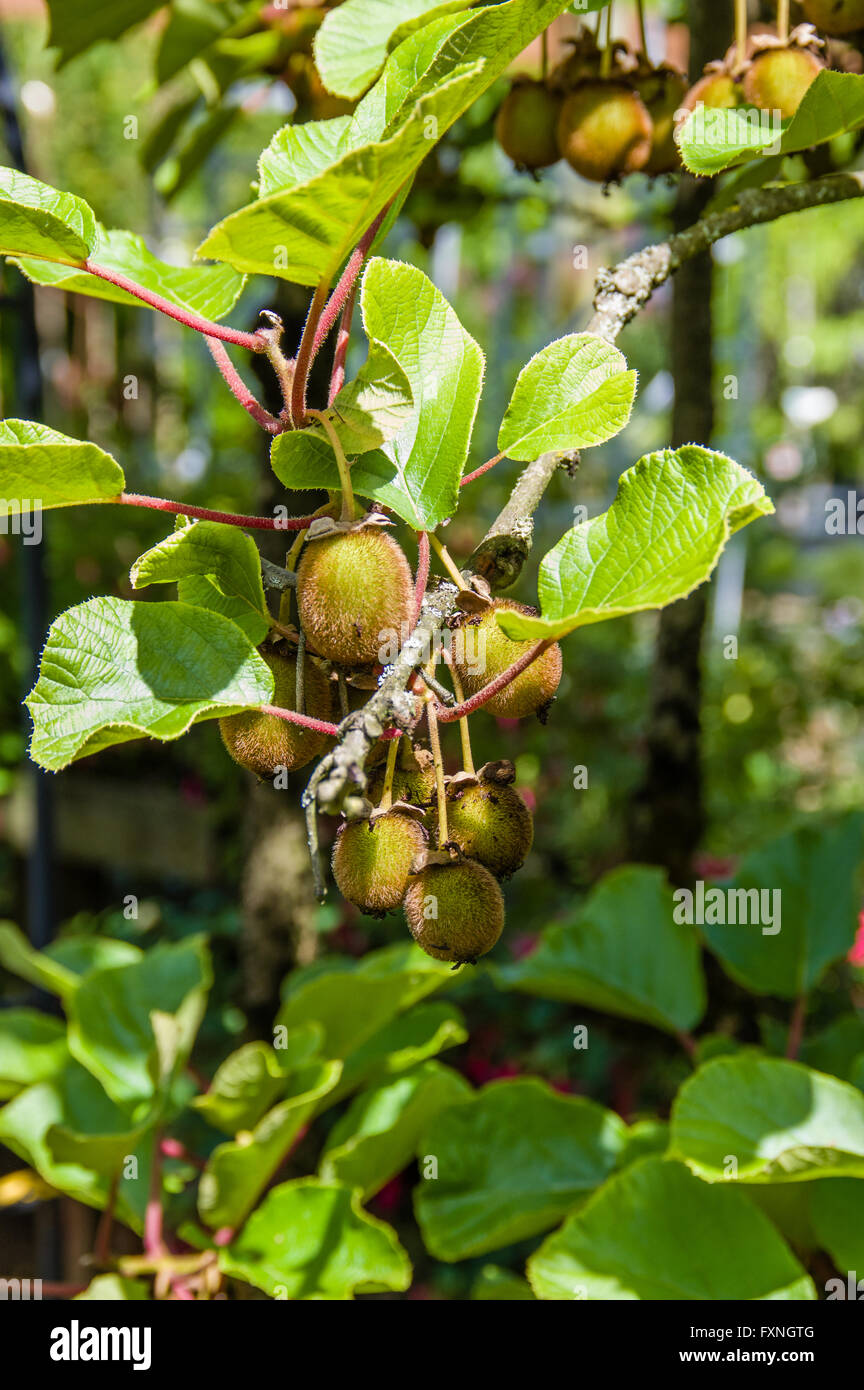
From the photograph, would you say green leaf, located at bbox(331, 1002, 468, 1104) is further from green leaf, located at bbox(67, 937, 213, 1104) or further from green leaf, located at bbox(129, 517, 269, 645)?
green leaf, located at bbox(129, 517, 269, 645)

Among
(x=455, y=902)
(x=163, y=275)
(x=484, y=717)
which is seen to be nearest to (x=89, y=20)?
(x=163, y=275)

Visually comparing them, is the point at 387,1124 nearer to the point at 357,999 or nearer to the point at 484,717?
the point at 357,999

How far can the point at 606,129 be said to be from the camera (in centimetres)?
80

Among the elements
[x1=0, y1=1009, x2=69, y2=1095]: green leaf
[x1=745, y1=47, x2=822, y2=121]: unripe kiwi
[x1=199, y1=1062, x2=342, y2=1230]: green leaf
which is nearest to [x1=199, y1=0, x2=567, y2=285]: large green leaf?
[x1=745, y1=47, x2=822, y2=121]: unripe kiwi

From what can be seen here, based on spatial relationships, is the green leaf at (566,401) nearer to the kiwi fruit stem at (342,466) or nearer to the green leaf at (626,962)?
the kiwi fruit stem at (342,466)

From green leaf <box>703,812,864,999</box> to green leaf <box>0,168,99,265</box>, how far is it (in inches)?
41.4

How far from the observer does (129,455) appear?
134 inches

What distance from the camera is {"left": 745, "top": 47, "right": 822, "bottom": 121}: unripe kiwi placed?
2.20 feet

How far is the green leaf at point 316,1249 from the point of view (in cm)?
101

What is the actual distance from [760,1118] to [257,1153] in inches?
18.3

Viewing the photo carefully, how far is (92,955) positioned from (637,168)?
1176 mm

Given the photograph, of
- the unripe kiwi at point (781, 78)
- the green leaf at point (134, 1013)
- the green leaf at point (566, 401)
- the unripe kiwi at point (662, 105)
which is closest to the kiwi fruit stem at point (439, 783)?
the green leaf at point (566, 401)
